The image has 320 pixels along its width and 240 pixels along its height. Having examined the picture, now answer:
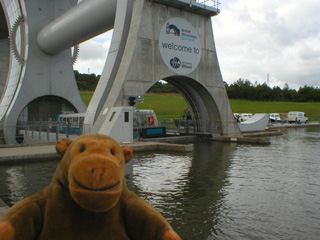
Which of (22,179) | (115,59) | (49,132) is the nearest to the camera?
(22,179)

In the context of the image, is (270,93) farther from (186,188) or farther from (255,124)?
(186,188)

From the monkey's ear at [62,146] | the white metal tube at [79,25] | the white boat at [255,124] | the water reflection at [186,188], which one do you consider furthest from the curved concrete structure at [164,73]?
the monkey's ear at [62,146]

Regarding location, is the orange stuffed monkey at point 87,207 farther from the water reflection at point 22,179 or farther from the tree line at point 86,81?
the tree line at point 86,81

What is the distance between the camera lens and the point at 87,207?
2.36 metres

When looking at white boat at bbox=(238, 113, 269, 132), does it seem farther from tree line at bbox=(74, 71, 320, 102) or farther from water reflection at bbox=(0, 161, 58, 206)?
tree line at bbox=(74, 71, 320, 102)

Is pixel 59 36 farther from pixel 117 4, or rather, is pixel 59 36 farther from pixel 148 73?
pixel 148 73

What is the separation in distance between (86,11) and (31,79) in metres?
9.03

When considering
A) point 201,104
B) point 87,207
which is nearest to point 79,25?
point 201,104

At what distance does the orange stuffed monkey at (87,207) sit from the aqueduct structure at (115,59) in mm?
14522

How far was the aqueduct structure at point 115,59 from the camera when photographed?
66.3 feet

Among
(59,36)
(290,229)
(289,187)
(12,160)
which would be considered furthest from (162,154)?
(59,36)

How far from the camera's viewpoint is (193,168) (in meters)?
11.3

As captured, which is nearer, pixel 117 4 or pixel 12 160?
pixel 12 160

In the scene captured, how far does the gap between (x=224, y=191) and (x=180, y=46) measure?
16088 mm
